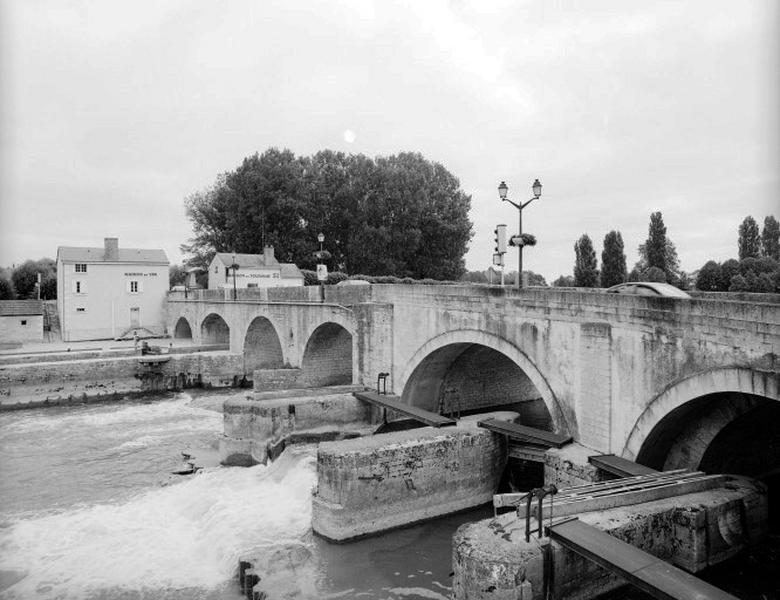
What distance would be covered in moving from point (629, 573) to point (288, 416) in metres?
11.4

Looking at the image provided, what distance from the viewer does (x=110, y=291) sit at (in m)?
40.9

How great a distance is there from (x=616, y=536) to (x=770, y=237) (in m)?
30.6

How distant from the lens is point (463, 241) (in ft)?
143

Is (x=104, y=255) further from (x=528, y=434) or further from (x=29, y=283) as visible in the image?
(x=528, y=434)

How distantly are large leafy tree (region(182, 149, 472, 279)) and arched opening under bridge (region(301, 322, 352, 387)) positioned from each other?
16.3 metres

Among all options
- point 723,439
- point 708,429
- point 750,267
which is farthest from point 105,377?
point 750,267

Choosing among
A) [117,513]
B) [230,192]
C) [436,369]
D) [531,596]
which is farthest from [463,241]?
[531,596]

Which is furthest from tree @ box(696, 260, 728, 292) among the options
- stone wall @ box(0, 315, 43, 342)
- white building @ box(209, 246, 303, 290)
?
stone wall @ box(0, 315, 43, 342)

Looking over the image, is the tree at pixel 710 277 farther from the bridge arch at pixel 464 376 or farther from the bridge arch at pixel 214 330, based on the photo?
the bridge arch at pixel 214 330

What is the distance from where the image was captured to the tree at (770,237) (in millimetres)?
30922

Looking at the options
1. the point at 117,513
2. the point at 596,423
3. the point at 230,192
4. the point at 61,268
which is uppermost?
the point at 230,192

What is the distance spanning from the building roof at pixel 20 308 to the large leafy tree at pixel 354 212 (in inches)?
608

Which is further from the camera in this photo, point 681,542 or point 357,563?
point 357,563

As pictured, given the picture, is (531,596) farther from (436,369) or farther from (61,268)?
(61,268)
